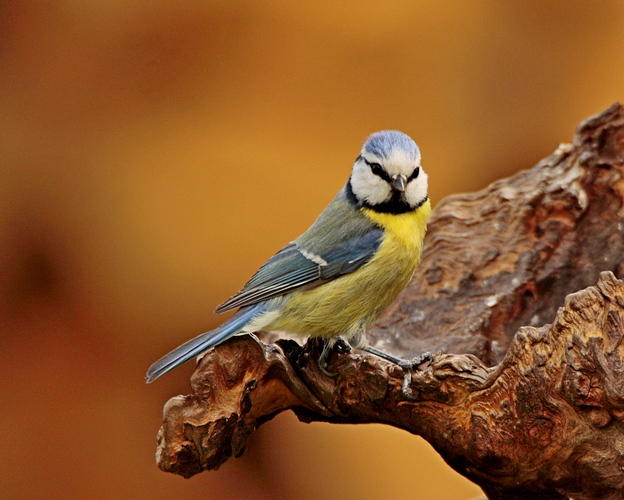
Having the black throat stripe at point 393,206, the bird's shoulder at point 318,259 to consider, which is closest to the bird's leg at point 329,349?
the bird's shoulder at point 318,259

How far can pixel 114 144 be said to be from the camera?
2.52 m

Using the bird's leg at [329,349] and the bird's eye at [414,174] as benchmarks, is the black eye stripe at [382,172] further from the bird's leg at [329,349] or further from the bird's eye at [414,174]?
the bird's leg at [329,349]

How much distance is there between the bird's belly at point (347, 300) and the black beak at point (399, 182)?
0.13 metres

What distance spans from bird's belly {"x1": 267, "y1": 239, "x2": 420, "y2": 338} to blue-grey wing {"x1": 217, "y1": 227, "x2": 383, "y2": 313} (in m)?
0.02

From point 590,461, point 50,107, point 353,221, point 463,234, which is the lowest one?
point 590,461

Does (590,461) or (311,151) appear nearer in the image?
(590,461)

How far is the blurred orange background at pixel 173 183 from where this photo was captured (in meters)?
2.43

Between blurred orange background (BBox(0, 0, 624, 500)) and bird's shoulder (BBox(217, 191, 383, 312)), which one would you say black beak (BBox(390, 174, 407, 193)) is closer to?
bird's shoulder (BBox(217, 191, 383, 312))

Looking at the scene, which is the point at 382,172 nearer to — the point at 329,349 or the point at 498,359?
the point at 329,349

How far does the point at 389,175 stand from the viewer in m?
1.54

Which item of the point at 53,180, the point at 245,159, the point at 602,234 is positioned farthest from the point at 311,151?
the point at 602,234

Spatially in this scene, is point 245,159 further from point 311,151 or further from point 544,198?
point 544,198

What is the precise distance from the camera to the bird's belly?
4.95ft

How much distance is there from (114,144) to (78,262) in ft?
1.46
